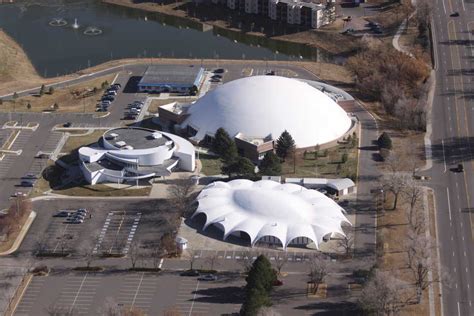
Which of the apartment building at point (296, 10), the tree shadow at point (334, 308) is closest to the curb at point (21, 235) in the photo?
the tree shadow at point (334, 308)

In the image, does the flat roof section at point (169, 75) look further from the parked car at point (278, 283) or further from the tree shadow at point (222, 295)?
the tree shadow at point (222, 295)

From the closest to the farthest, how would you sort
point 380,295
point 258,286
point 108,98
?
point 380,295, point 258,286, point 108,98

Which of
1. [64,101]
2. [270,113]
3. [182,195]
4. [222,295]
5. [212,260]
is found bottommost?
[222,295]

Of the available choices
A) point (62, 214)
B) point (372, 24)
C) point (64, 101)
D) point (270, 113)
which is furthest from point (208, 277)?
point (372, 24)

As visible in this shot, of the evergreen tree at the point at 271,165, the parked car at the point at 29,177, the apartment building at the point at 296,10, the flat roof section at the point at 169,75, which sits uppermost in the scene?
the apartment building at the point at 296,10

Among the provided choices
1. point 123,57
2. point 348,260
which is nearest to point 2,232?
point 348,260

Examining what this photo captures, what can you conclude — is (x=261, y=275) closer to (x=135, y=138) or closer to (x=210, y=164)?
(x=210, y=164)

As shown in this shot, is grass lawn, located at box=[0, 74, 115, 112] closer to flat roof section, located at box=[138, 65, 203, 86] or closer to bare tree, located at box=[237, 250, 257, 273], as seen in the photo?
flat roof section, located at box=[138, 65, 203, 86]

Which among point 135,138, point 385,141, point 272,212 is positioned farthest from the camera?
point 385,141
